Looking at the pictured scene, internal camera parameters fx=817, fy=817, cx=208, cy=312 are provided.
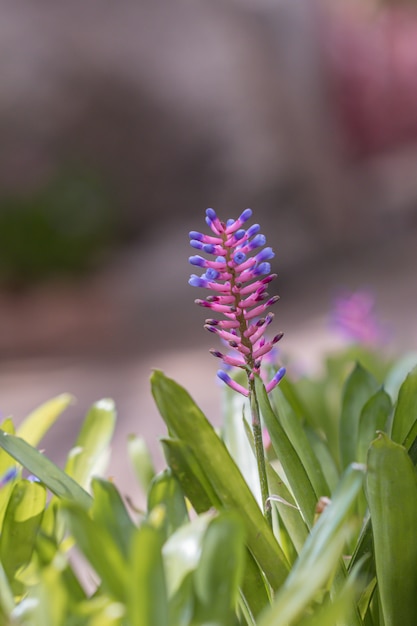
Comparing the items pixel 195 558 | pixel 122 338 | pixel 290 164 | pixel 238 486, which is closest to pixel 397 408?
pixel 238 486

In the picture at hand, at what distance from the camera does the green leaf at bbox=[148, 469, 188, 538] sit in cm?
71

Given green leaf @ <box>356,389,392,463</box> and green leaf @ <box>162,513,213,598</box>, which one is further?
green leaf @ <box>356,389,392,463</box>

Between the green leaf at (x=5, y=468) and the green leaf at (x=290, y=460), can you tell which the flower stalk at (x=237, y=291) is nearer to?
the green leaf at (x=290, y=460)

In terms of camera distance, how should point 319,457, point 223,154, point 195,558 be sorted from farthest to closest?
point 223,154 < point 319,457 < point 195,558

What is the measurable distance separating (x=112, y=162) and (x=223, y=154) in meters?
1.08

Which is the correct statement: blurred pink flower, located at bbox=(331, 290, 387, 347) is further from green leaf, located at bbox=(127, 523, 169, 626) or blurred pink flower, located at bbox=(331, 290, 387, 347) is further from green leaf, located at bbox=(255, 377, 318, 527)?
green leaf, located at bbox=(127, 523, 169, 626)

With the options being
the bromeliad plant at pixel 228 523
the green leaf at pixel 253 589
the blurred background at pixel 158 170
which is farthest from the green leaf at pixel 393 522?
the blurred background at pixel 158 170

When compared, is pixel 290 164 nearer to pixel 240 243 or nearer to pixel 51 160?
pixel 51 160

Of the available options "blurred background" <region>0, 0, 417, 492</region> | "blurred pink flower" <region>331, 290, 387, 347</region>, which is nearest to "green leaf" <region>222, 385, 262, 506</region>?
"blurred pink flower" <region>331, 290, 387, 347</region>

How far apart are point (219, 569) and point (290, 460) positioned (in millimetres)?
193

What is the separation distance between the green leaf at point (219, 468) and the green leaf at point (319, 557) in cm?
10

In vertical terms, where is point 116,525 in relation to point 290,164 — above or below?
below

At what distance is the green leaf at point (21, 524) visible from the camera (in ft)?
2.54

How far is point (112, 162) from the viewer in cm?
745
